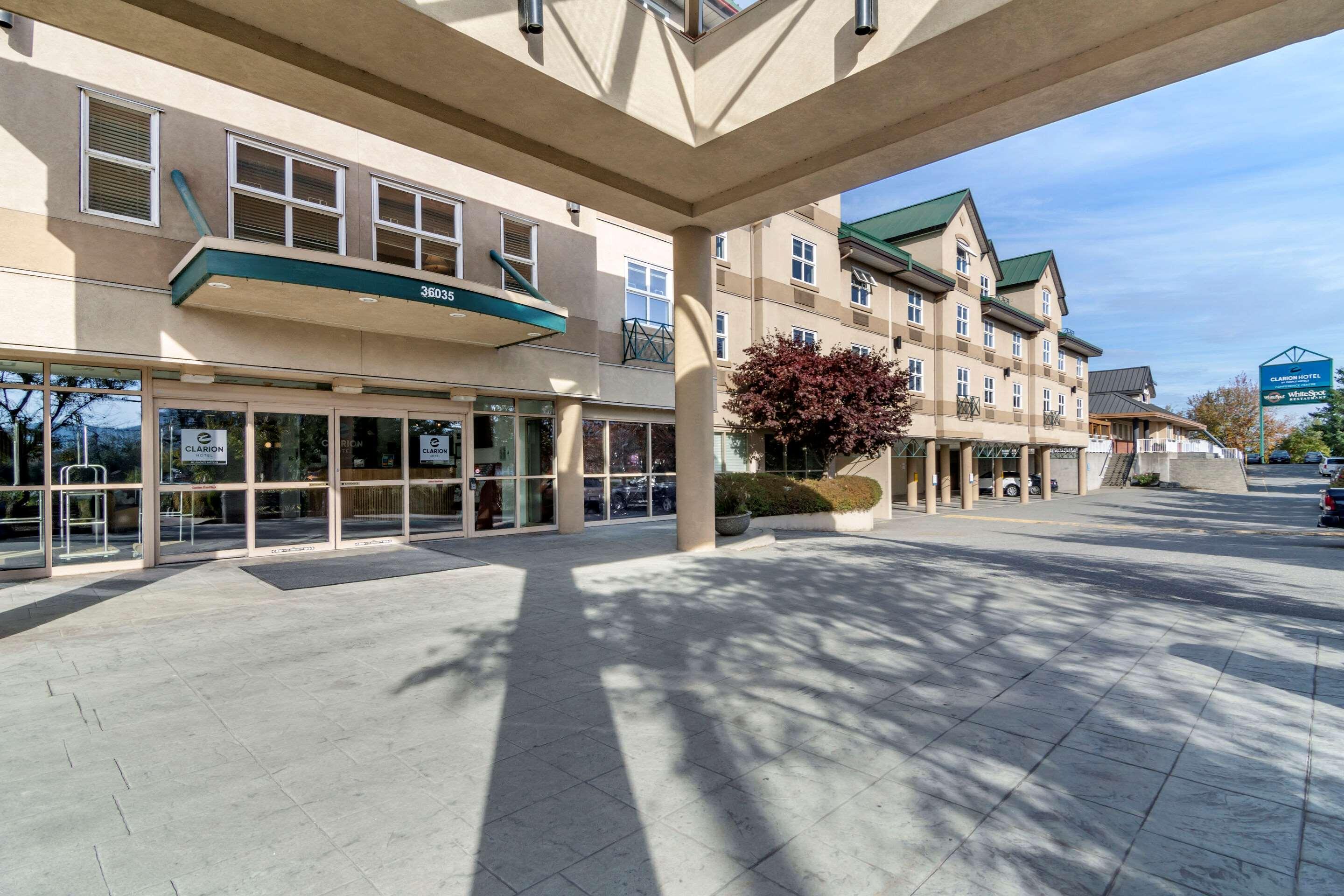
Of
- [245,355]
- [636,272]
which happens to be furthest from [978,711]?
[636,272]

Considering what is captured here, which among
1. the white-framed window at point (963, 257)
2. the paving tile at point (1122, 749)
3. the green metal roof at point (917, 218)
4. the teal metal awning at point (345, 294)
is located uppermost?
the green metal roof at point (917, 218)

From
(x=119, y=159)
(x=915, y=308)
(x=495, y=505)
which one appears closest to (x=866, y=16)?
(x=119, y=159)

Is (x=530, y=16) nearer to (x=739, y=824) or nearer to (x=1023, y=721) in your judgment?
(x=739, y=824)

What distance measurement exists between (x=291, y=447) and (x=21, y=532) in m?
3.47

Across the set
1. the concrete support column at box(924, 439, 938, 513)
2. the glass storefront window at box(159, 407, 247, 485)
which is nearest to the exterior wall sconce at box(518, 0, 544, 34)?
the glass storefront window at box(159, 407, 247, 485)

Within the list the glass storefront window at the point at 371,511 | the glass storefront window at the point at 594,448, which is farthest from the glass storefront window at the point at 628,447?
the glass storefront window at the point at 371,511

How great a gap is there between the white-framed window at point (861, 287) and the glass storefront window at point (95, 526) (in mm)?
20779

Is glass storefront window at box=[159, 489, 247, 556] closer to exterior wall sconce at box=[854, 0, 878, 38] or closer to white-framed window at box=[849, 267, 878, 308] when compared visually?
exterior wall sconce at box=[854, 0, 878, 38]

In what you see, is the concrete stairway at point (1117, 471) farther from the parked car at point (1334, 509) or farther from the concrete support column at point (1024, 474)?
the parked car at point (1334, 509)

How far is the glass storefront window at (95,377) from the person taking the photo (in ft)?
30.4

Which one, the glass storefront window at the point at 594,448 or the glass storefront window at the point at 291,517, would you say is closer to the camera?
the glass storefront window at the point at 291,517

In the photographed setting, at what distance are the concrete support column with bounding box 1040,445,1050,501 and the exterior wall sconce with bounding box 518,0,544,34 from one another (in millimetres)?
35469

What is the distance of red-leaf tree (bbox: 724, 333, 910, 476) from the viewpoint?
682 inches

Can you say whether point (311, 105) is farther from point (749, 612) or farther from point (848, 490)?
point (848, 490)
